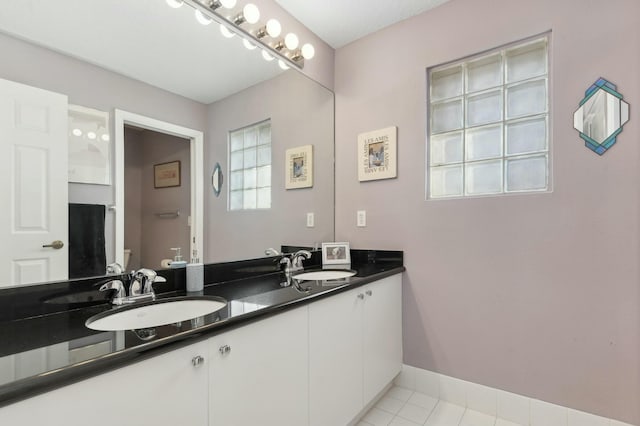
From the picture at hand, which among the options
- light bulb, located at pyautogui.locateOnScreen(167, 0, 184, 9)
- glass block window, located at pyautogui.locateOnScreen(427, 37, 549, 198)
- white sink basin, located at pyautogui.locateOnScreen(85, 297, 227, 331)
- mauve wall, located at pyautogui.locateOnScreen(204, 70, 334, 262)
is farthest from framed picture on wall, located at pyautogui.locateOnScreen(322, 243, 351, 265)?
light bulb, located at pyautogui.locateOnScreen(167, 0, 184, 9)

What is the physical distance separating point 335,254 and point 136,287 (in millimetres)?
1315

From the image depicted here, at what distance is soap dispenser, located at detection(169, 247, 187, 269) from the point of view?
136 centimetres

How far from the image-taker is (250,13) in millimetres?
1659

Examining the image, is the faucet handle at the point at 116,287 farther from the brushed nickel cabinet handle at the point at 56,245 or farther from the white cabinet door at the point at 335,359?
the white cabinet door at the point at 335,359

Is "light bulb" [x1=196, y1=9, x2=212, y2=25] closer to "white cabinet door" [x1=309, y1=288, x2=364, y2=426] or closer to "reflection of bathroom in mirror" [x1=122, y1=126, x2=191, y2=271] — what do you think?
"reflection of bathroom in mirror" [x1=122, y1=126, x2=191, y2=271]

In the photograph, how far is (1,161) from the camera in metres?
0.93

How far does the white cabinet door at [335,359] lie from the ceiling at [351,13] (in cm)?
173

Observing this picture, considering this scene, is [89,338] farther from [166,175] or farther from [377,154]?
[377,154]

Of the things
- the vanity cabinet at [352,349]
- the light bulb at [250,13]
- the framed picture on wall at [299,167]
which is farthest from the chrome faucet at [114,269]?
the light bulb at [250,13]

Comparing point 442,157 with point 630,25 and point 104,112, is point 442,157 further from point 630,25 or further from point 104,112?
point 104,112

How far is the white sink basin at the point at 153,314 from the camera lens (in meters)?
0.98

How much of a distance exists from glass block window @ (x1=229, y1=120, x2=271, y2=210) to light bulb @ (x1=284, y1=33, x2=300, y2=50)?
0.51 m

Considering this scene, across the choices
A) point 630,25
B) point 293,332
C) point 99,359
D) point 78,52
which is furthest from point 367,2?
point 99,359

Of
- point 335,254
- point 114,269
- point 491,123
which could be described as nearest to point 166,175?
point 114,269
